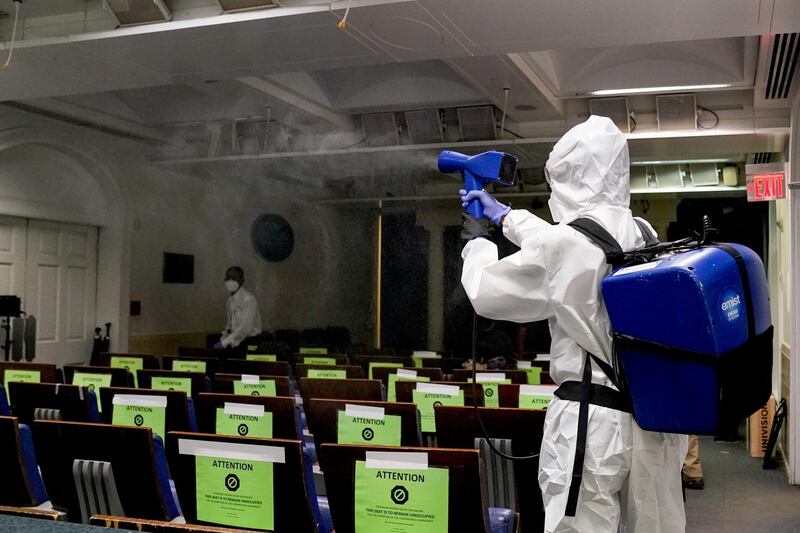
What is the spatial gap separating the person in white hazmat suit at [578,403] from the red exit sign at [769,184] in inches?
161

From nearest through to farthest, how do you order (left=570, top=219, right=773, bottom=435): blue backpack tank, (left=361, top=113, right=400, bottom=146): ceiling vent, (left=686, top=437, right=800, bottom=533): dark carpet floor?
(left=570, top=219, right=773, bottom=435): blue backpack tank < (left=686, top=437, right=800, bottom=533): dark carpet floor < (left=361, top=113, right=400, bottom=146): ceiling vent

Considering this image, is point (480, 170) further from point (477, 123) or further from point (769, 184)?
point (477, 123)

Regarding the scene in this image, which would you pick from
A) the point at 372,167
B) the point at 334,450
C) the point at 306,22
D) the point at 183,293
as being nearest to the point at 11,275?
the point at 183,293

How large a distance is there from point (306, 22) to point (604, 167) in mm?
2357

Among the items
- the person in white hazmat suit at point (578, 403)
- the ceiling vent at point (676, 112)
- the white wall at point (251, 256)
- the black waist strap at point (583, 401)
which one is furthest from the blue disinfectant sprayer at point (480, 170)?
the white wall at point (251, 256)

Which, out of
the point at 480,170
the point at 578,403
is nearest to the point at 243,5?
the point at 480,170

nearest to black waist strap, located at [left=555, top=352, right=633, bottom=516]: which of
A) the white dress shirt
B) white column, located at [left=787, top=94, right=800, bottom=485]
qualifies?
white column, located at [left=787, top=94, right=800, bottom=485]

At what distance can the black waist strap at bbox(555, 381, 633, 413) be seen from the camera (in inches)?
74.2

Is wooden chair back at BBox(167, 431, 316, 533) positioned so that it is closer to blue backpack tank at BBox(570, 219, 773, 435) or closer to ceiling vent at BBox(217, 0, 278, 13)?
blue backpack tank at BBox(570, 219, 773, 435)

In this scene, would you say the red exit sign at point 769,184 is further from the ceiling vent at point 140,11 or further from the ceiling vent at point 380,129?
the ceiling vent at point 140,11

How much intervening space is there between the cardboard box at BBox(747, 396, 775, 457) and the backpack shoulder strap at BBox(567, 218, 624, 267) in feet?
15.7

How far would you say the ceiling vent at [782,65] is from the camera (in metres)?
4.27

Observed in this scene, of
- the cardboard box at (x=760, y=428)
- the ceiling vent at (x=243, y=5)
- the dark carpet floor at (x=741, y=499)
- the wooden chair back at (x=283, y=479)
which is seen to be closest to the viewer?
the wooden chair back at (x=283, y=479)

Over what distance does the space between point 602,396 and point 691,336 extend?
30 cm
